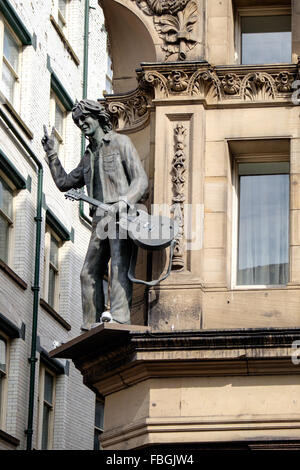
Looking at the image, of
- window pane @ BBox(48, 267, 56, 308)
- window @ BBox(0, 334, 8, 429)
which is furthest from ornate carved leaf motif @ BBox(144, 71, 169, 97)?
window pane @ BBox(48, 267, 56, 308)

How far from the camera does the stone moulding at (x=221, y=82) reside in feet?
69.1

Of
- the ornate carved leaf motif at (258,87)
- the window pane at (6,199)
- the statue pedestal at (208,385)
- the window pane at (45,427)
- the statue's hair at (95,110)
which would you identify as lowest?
the statue pedestal at (208,385)

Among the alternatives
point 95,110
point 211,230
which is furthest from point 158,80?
A: point 211,230

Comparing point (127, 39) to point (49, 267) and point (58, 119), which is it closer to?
point (49, 267)

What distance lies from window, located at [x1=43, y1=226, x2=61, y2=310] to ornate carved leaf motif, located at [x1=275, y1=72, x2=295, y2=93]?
47.8 feet

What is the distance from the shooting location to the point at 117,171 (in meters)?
20.8

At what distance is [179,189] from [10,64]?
1349 centimetres

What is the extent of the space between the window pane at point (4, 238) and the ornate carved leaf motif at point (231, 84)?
467 inches

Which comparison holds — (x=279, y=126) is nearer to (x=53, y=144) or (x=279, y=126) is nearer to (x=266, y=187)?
(x=266, y=187)

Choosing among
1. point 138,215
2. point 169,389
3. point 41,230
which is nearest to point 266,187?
point 138,215

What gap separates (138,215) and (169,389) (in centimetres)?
265

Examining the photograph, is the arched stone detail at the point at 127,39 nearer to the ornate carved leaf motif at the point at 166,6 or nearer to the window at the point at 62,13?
the ornate carved leaf motif at the point at 166,6

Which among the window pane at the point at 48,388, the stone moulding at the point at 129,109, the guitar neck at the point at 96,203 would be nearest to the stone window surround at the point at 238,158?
the stone moulding at the point at 129,109

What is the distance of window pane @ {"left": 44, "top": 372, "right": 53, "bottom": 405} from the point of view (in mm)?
34312
